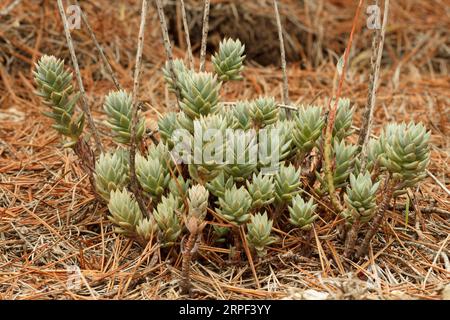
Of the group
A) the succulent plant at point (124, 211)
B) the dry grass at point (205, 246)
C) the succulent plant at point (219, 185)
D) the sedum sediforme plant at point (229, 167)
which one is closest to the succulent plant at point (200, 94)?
the sedum sediforme plant at point (229, 167)

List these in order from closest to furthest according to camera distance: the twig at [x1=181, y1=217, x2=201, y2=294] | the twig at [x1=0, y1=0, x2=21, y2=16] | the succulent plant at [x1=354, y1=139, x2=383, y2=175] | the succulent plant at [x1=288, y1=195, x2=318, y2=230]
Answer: the twig at [x1=181, y1=217, x2=201, y2=294]
the succulent plant at [x1=288, y1=195, x2=318, y2=230]
the succulent plant at [x1=354, y1=139, x2=383, y2=175]
the twig at [x1=0, y1=0, x2=21, y2=16]

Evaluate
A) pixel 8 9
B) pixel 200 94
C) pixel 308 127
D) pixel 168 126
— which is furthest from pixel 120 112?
pixel 8 9

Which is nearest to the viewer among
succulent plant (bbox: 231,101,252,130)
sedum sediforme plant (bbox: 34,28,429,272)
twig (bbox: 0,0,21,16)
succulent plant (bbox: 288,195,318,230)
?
sedum sediforme plant (bbox: 34,28,429,272)

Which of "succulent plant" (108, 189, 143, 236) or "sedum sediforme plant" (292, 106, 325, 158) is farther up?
"sedum sediforme plant" (292, 106, 325, 158)

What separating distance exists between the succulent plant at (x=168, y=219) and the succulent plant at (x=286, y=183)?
32 centimetres

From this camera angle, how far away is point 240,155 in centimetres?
204

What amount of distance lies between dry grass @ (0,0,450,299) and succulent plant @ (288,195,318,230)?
5.7 inches

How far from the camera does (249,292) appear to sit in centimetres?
206

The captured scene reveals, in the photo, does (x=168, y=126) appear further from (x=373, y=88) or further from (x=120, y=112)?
(x=373, y=88)

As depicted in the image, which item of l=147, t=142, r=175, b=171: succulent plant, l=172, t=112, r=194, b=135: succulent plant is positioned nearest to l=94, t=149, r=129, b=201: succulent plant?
l=147, t=142, r=175, b=171: succulent plant

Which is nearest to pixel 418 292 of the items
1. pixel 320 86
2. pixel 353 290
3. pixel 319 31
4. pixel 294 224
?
pixel 353 290

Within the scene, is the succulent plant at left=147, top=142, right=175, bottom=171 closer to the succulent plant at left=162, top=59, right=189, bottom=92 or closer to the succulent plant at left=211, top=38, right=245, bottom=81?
the succulent plant at left=162, top=59, right=189, bottom=92

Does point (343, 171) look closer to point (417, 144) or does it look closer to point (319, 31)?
point (417, 144)

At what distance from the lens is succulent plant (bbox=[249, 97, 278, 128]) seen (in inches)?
89.7
